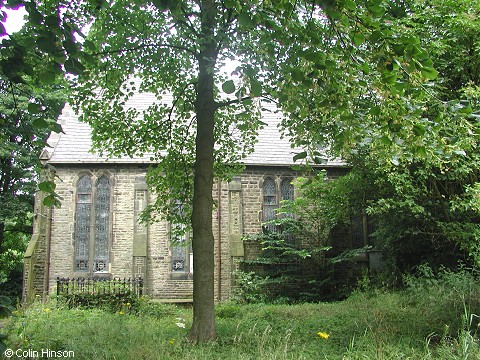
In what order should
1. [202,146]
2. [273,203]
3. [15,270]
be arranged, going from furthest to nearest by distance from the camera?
1. [15,270]
2. [273,203]
3. [202,146]

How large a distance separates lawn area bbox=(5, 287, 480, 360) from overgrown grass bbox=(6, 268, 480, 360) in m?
0.01

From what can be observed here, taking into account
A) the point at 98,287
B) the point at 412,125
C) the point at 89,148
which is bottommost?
the point at 98,287

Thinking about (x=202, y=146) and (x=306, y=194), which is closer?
(x=202, y=146)

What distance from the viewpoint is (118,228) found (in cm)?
1823

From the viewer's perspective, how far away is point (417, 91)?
16.3 ft

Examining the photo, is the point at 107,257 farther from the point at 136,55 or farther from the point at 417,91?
the point at 417,91

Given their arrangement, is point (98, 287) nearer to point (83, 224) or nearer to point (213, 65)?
point (83, 224)

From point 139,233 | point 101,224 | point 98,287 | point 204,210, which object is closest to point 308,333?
point 204,210

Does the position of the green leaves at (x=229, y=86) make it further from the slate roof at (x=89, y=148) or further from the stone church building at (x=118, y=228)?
the stone church building at (x=118, y=228)

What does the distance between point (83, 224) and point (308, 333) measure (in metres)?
12.4

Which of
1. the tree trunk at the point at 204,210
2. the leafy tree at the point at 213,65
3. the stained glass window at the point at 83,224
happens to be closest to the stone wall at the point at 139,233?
the stained glass window at the point at 83,224

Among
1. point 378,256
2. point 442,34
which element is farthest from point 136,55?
point 378,256

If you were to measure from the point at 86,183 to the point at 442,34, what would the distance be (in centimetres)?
1358

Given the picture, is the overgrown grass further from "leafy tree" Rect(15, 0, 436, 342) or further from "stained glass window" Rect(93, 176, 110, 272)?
"stained glass window" Rect(93, 176, 110, 272)
